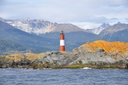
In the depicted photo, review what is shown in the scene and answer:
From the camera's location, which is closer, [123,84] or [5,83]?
[123,84]

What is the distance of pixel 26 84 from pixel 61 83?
1036 centimetres

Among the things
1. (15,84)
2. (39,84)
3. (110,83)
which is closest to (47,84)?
(39,84)

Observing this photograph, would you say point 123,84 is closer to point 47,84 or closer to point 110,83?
point 110,83

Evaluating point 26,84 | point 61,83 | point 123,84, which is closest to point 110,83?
point 123,84

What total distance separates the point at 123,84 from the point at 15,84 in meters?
30.4

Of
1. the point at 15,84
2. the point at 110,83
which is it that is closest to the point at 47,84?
the point at 15,84

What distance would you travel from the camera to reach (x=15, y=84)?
115m

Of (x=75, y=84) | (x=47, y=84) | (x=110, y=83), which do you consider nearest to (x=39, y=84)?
(x=47, y=84)

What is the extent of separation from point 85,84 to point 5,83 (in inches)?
947

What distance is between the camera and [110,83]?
115 m

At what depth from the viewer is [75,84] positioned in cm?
11275

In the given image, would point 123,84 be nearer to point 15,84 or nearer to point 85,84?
point 85,84

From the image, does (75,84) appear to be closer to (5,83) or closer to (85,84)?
(85,84)

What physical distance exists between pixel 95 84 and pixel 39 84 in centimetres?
1563
